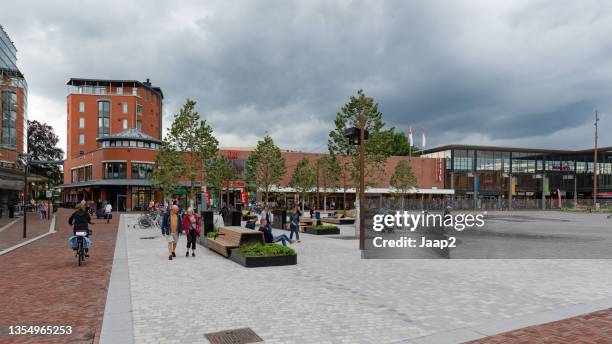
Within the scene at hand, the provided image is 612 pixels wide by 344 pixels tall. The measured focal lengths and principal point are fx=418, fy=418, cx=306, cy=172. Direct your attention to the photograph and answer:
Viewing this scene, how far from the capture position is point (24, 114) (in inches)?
2319

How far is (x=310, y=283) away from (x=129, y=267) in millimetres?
5660

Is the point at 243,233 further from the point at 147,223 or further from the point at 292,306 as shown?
the point at 147,223

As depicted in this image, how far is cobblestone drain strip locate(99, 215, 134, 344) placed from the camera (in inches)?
235

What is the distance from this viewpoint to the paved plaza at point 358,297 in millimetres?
6332

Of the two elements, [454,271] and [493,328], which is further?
[454,271]

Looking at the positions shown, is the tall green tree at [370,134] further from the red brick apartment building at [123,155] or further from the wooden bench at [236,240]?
the red brick apartment building at [123,155]

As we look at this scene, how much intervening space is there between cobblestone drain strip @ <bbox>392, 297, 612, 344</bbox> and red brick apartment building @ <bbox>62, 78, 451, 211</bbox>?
50.2 m

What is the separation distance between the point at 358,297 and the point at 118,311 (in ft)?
14.6

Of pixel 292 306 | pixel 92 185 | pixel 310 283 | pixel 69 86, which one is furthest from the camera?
pixel 69 86

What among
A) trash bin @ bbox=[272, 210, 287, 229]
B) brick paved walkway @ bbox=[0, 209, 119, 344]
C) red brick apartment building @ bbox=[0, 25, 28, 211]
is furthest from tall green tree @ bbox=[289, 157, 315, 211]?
brick paved walkway @ bbox=[0, 209, 119, 344]

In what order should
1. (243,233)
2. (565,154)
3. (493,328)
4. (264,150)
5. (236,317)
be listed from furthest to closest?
1. (565,154)
2. (264,150)
3. (243,233)
4. (236,317)
5. (493,328)

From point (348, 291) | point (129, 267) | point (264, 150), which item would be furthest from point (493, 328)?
point (264, 150)

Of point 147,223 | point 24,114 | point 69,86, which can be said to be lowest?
point 147,223

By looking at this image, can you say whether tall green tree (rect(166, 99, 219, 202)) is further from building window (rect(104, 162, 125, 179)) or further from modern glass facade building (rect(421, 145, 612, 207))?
modern glass facade building (rect(421, 145, 612, 207))
